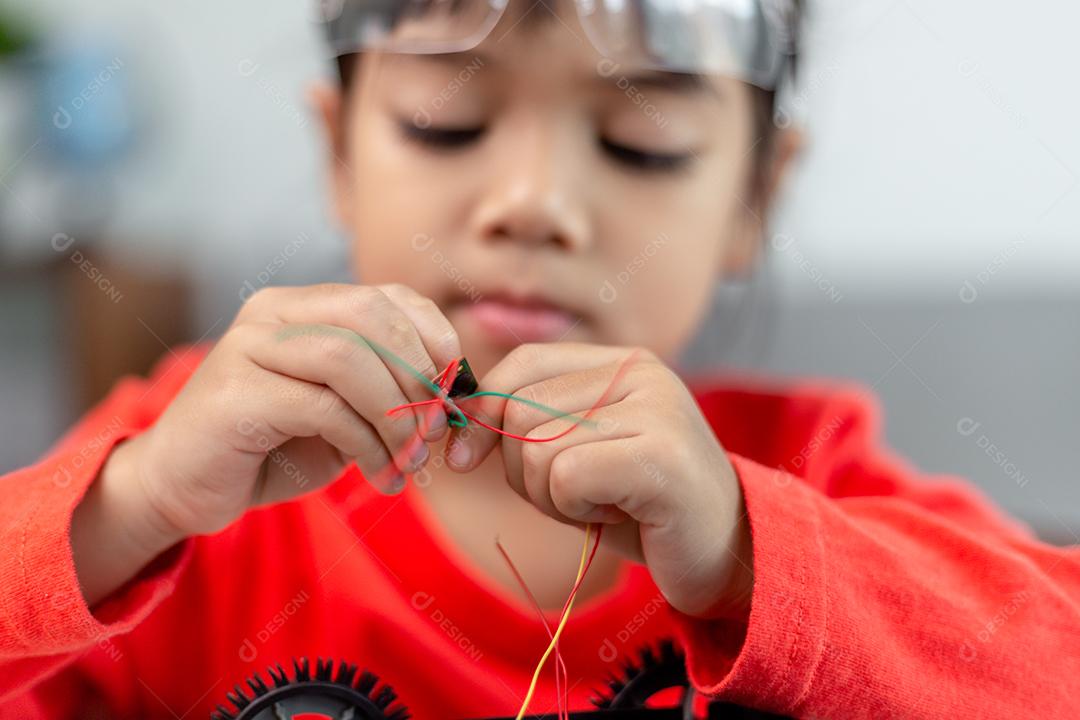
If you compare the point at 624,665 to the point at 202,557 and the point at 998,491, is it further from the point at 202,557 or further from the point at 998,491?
the point at 998,491

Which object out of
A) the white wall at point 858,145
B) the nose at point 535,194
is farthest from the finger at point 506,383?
the white wall at point 858,145

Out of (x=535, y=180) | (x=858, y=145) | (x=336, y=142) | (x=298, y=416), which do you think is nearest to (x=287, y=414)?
(x=298, y=416)

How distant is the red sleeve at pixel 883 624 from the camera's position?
389mm

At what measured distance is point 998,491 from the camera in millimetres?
1281

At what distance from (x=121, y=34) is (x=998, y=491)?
134 cm

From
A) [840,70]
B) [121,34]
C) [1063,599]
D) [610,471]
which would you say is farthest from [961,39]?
[121,34]

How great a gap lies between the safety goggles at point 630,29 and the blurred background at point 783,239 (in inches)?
22.4

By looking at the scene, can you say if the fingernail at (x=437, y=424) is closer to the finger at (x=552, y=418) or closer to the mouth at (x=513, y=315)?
the finger at (x=552, y=418)

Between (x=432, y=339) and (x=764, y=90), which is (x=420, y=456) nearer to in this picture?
(x=432, y=339)

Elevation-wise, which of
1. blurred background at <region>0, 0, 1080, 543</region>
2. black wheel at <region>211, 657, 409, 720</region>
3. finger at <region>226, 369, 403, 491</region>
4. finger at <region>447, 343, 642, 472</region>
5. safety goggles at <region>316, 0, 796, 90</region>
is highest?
Result: safety goggles at <region>316, 0, 796, 90</region>

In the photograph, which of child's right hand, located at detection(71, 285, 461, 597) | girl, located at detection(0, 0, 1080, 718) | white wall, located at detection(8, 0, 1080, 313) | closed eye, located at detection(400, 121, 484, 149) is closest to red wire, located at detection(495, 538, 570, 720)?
girl, located at detection(0, 0, 1080, 718)

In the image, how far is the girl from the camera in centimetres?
40

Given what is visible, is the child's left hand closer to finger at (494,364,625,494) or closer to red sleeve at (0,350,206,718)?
finger at (494,364,625,494)

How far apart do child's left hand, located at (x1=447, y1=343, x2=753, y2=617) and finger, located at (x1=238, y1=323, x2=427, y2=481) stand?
2 centimetres
